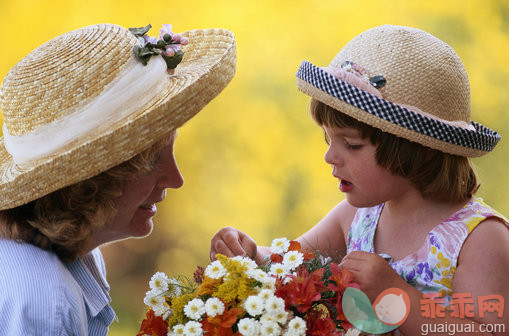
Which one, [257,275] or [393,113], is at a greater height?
[393,113]

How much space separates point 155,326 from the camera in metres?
1.59

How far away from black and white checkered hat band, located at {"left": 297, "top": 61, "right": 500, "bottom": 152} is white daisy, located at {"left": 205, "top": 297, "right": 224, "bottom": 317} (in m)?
0.67

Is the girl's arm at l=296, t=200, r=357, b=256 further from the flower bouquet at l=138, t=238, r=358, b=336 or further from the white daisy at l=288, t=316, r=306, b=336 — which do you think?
the white daisy at l=288, t=316, r=306, b=336

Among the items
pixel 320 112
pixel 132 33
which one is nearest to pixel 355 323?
pixel 320 112

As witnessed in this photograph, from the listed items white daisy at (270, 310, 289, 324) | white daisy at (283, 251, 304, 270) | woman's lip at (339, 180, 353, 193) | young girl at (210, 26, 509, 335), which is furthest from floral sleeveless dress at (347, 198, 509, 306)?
white daisy at (270, 310, 289, 324)

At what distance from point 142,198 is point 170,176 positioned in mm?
105

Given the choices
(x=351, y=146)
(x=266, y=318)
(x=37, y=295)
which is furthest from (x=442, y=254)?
(x=37, y=295)

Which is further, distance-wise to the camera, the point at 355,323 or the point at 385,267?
the point at 385,267

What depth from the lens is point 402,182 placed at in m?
1.95

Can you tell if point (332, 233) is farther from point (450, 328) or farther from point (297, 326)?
point (297, 326)

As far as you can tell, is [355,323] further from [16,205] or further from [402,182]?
[16,205]

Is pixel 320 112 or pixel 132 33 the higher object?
pixel 132 33

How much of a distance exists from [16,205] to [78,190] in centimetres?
16

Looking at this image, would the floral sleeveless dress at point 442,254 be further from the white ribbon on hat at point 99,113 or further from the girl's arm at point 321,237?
the white ribbon on hat at point 99,113
